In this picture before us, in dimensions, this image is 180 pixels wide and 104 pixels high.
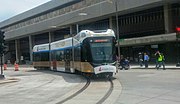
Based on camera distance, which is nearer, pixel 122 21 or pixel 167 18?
pixel 167 18

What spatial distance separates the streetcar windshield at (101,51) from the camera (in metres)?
26.4

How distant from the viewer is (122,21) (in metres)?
65.4

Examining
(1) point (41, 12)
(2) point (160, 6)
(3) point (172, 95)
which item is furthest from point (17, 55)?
(3) point (172, 95)

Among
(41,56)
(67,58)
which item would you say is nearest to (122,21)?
(41,56)

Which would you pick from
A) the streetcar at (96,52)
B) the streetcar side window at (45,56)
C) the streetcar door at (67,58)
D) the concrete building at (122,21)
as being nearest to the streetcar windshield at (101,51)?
the streetcar at (96,52)

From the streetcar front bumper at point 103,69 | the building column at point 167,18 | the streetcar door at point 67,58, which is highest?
the building column at point 167,18

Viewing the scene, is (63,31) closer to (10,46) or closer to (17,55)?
(17,55)

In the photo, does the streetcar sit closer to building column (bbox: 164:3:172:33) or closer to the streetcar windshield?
the streetcar windshield

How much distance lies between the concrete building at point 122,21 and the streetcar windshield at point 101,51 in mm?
12372

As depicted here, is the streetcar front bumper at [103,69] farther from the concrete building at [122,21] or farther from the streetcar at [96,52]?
the concrete building at [122,21]

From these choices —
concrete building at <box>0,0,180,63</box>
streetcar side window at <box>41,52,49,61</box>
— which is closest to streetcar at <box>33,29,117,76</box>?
concrete building at <box>0,0,180,63</box>

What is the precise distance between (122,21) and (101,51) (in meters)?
39.2

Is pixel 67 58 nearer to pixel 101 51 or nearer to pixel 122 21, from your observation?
pixel 101 51

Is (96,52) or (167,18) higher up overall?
(167,18)
